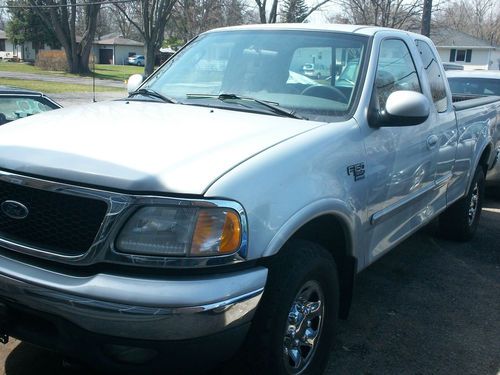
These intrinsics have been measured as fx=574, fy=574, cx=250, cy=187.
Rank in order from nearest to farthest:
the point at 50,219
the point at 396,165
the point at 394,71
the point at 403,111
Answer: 1. the point at 50,219
2. the point at 403,111
3. the point at 396,165
4. the point at 394,71

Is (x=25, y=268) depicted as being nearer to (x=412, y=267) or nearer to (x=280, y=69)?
(x=280, y=69)

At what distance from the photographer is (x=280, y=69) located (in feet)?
12.1

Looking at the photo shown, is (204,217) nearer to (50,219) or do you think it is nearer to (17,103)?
(50,219)

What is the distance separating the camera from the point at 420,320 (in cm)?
408

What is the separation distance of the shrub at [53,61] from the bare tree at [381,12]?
81.6 ft

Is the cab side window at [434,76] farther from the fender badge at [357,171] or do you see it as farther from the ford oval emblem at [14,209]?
the ford oval emblem at [14,209]

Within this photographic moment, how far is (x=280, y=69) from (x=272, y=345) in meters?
1.85

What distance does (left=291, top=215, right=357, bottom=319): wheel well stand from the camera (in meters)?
3.04

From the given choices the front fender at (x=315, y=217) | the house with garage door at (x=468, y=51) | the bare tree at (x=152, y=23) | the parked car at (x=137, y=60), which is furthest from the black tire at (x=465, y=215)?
the parked car at (x=137, y=60)

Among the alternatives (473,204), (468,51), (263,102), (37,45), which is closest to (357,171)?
(263,102)

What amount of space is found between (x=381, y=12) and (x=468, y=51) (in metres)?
31.5

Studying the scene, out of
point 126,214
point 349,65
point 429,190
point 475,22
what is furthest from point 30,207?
point 475,22

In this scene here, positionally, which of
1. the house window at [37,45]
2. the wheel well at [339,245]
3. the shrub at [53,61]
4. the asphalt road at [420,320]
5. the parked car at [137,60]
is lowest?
the asphalt road at [420,320]

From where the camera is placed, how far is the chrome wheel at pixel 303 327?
279 cm
